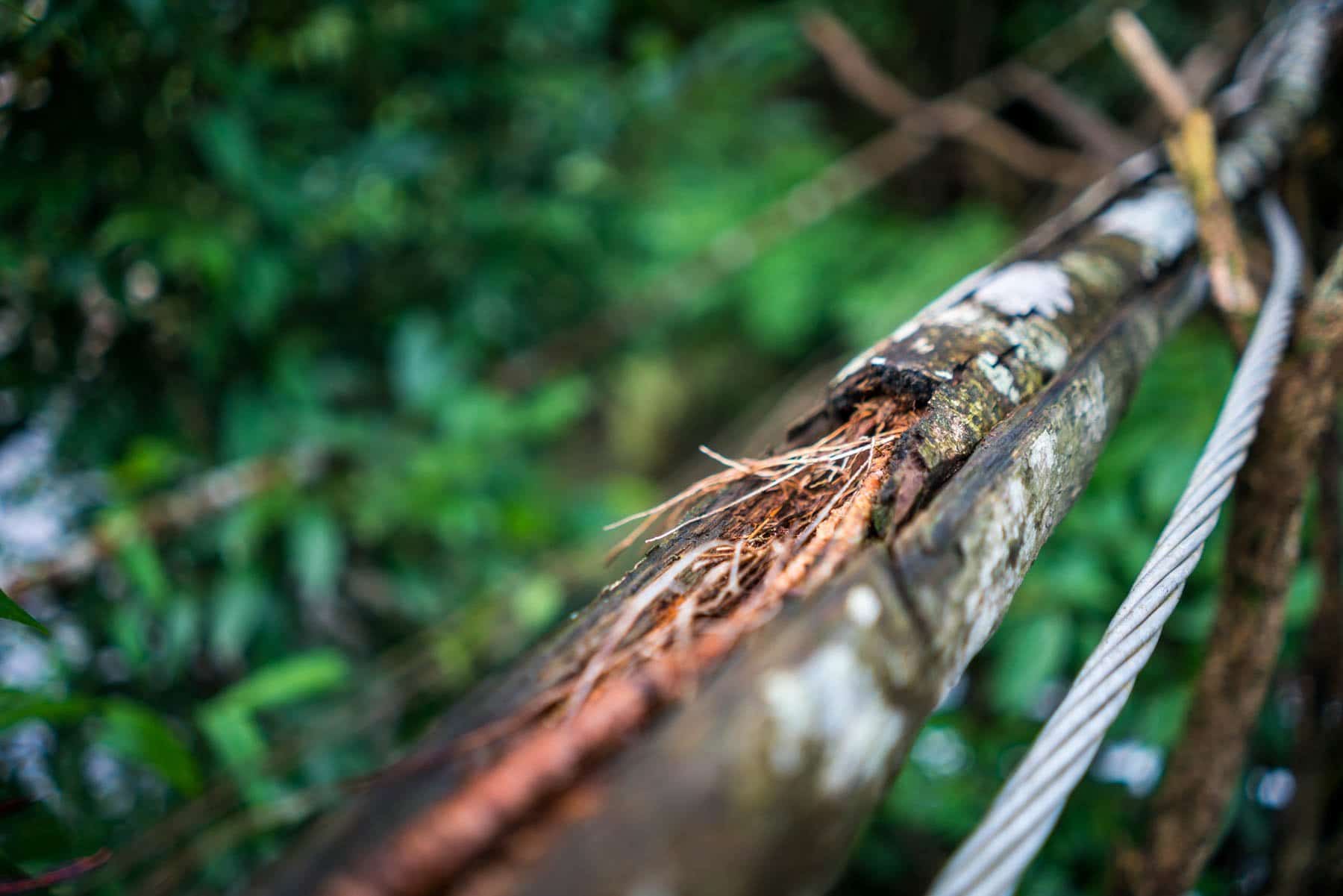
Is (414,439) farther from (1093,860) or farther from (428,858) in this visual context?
(1093,860)

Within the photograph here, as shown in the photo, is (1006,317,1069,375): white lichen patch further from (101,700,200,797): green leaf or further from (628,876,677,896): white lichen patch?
(101,700,200,797): green leaf

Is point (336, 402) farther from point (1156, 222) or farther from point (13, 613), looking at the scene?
point (1156, 222)

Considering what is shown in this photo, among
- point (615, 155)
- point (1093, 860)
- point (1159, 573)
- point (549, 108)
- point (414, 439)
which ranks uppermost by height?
point (615, 155)

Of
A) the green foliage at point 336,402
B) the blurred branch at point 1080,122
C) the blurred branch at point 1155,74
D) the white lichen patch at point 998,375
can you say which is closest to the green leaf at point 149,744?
the green foliage at point 336,402

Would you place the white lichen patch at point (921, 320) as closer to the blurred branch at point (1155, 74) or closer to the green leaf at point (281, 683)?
the blurred branch at point (1155, 74)

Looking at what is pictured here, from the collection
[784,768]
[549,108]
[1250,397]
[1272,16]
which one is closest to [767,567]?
[784,768]

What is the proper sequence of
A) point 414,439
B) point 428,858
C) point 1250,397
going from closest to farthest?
1. point 428,858
2. point 1250,397
3. point 414,439

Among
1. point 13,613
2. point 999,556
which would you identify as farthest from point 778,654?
point 13,613
